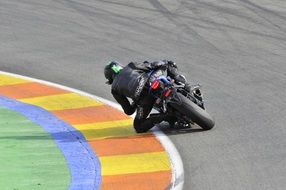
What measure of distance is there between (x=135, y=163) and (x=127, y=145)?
657 mm

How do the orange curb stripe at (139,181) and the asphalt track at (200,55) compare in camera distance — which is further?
the asphalt track at (200,55)

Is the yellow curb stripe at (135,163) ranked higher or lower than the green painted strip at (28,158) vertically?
higher

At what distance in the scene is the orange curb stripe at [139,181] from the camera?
835 centimetres

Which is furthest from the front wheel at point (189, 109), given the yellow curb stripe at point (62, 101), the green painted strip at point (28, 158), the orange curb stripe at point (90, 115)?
the yellow curb stripe at point (62, 101)

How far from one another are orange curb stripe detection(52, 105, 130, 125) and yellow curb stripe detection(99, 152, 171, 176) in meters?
1.48

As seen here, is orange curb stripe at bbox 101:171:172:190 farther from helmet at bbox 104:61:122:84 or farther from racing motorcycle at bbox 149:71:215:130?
helmet at bbox 104:61:122:84

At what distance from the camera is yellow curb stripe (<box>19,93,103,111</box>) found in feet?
36.9

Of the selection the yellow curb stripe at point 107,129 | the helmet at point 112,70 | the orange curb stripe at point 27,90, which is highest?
the helmet at point 112,70

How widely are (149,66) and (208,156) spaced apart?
5.29ft

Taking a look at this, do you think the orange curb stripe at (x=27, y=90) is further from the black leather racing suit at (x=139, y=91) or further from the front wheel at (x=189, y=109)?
the front wheel at (x=189, y=109)

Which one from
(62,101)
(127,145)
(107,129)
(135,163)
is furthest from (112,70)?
(135,163)

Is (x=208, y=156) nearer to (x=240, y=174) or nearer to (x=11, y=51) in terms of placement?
(x=240, y=174)

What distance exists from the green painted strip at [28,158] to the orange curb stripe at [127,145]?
0.54m

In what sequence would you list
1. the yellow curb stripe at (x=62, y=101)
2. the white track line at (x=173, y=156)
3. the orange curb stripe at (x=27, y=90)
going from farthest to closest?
the orange curb stripe at (x=27, y=90), the yellow curb stripe at (x=62, y=101), the white track line at (x=173, y=156)
